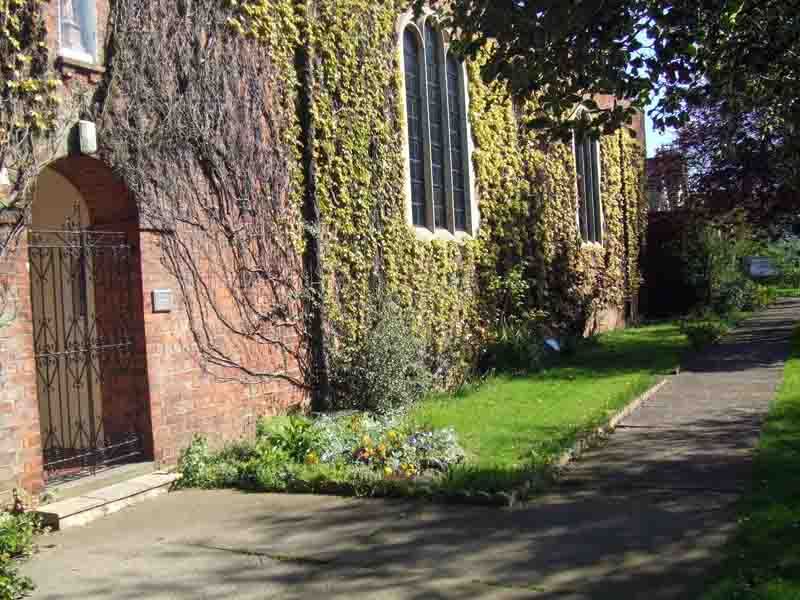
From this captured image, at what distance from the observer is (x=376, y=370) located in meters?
9.60

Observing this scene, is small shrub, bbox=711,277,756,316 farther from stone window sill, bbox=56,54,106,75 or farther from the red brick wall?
the red brick wall

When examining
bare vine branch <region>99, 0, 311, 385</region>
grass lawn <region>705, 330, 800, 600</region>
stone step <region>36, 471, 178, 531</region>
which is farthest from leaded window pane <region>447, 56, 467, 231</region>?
stone step <region>36, 471, 178, 531</region>

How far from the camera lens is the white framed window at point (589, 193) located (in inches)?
773

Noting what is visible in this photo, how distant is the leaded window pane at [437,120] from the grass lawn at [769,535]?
6526 millimetres

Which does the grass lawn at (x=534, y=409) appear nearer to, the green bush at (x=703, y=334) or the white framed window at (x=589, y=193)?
the green bush at (x=703, y=334)

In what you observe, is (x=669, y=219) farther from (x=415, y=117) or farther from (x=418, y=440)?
(x=418, y=440)

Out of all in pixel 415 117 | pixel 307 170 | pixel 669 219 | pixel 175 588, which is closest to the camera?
pixel 175 588

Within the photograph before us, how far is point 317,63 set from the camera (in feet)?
31.5

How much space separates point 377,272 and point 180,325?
3.45 meters

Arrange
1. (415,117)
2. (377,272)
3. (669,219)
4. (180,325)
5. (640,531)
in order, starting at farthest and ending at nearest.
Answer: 1. (669,219)
2. (415,117)
3. (377,272)
4. (180,325)
5. (640,531)

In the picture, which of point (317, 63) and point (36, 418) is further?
point (317, 63)

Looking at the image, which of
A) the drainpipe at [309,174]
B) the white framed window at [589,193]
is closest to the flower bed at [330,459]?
the drainpipe at [309,174]

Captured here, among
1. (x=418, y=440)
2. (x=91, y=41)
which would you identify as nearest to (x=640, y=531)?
(x=418, y=440)

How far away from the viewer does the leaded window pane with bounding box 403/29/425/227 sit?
40.0ft
